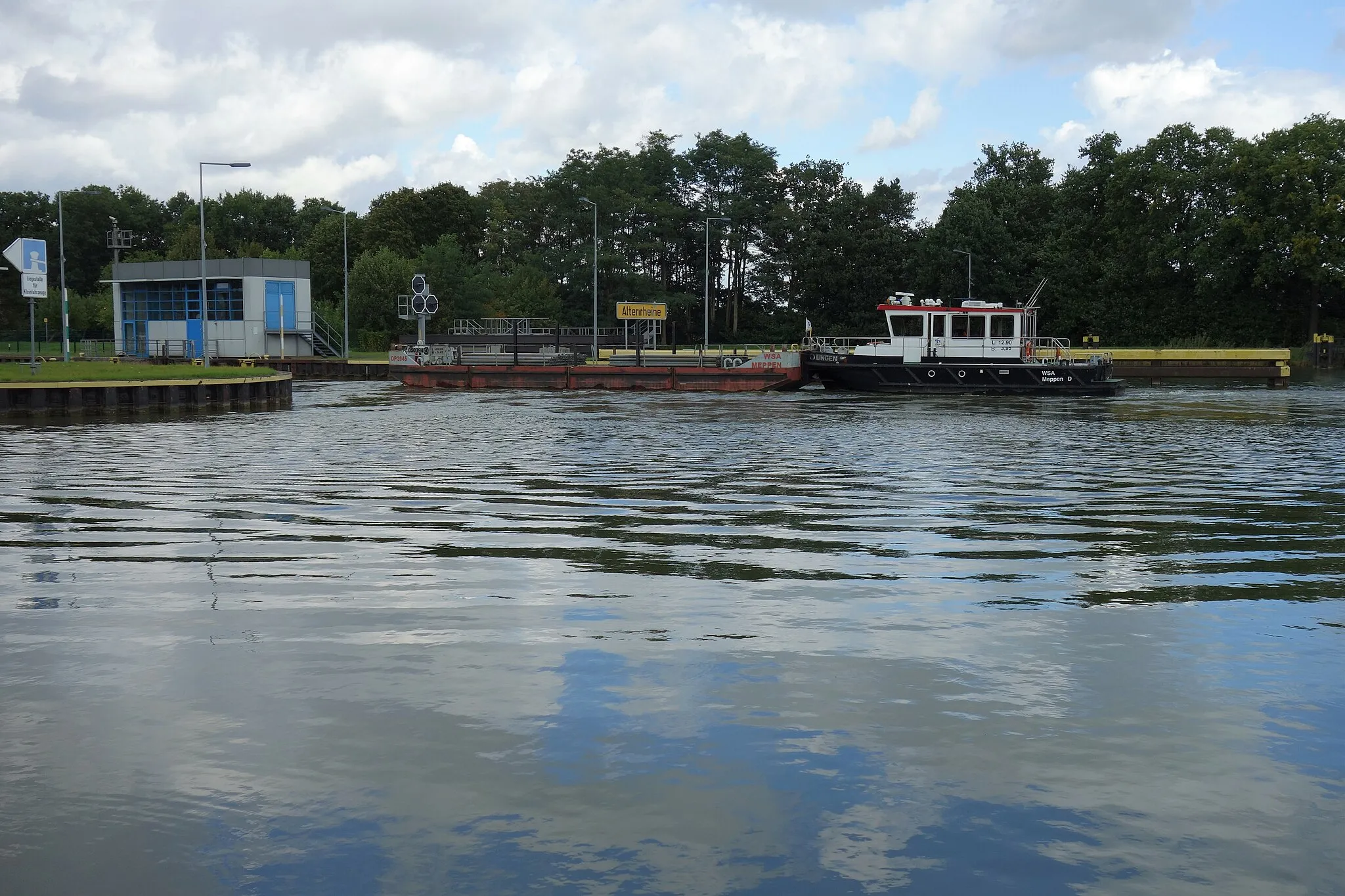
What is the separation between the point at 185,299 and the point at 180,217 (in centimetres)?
7712

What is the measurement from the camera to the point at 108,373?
1593 inches

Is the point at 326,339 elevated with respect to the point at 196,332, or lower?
lower

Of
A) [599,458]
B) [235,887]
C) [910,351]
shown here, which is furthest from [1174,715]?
[910,351]

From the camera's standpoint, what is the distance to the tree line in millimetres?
78438

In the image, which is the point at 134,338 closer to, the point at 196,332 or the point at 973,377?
the point at 196,332

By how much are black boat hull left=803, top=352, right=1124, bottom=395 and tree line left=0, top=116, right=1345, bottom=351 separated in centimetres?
3343

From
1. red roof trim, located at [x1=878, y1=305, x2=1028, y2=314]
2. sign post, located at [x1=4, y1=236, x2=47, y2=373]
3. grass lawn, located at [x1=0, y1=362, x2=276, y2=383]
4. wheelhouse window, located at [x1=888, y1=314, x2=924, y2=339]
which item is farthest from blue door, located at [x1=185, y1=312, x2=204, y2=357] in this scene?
red roof trim, located at [x1=878, y1=305, x2=1028, y2=314]

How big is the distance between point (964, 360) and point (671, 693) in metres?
44.7

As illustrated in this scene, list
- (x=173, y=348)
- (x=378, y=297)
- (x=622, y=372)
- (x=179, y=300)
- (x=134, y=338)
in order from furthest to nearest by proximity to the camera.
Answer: (x=378, y=297), (x=134, y=338), (x=179, y=300), (x=173, y=348), (x=622, y=372)

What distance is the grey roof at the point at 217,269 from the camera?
69812 mm

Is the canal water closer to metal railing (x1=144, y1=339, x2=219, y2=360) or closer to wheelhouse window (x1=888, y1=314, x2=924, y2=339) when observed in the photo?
wheelhouse window (x1=888, y1=314, x2=924, y2=339)

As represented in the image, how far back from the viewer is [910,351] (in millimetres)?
50656

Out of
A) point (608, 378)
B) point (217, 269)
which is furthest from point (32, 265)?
point (217, 269)

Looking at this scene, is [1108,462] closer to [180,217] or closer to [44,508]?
[44,508]
